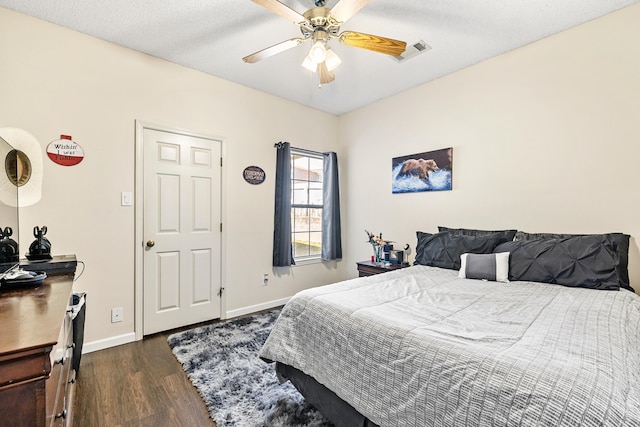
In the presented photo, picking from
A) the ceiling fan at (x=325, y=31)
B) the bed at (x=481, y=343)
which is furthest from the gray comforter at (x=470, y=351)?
the ceiling fan at (x=325, y=31)

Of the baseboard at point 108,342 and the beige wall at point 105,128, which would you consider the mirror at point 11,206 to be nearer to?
the beige wall at point 105,128

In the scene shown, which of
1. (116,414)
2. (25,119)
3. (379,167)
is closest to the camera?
(116,414)

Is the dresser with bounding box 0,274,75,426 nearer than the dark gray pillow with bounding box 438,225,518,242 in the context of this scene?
Yes

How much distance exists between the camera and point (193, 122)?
3.07m

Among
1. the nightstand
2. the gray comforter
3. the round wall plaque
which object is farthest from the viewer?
the round wall plaque

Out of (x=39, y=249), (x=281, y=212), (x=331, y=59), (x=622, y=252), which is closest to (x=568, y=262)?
(x=622, y=252)

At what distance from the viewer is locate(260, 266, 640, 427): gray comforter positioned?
0.88m

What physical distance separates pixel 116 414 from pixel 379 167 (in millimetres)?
3440

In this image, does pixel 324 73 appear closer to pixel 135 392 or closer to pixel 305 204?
pixel 305 204

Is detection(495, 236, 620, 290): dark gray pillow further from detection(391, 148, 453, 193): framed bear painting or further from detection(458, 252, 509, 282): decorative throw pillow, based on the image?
detection(391, 148, 453, 193): framed bear painting

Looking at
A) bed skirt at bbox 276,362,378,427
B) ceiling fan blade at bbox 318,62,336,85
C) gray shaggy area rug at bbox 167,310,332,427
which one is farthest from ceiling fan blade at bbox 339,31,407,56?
gray shaggy area rug at bbox 167,310,332,427

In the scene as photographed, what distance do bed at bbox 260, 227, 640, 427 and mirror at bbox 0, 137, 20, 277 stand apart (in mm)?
1463

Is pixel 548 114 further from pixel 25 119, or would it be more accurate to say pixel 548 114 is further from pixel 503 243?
pixel 25 119

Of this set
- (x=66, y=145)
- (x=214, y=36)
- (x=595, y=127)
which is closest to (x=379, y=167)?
(x=595, y=127)
